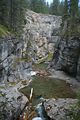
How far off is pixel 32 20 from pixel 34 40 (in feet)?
38.3

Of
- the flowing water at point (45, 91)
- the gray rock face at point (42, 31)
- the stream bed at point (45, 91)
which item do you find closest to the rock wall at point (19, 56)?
the gray rock face at point (42, 31)

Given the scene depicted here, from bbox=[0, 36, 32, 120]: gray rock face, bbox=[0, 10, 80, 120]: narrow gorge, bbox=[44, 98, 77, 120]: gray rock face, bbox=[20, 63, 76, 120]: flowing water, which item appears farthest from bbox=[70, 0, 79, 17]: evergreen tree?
bbox=[44, 98, 77, 120]: gray rock face

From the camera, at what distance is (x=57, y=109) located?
30.0m

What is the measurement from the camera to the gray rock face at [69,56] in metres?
60.8

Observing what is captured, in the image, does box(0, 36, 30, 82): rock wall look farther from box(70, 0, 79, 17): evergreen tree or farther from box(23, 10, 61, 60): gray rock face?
box(23, 10, 61, 60): gray rock face

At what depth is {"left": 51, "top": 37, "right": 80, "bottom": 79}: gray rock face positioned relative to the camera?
6078 cm

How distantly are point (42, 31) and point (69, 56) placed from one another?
137 feet

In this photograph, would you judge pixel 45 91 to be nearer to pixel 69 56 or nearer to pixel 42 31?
pixel 69 56

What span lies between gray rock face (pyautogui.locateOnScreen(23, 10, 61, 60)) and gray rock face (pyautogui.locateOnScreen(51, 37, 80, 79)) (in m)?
23.5

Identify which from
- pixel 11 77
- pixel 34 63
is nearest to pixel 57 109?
pixel 11 77

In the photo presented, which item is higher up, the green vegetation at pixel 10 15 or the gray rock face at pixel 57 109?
the green vegetation at pixel 10 15

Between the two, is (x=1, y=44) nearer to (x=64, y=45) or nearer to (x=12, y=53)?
(x=12, y=53)

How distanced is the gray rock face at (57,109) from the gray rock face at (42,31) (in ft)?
192

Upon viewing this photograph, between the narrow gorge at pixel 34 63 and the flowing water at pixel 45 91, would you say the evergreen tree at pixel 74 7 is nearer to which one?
the narrow gorge at pixel 34 63
